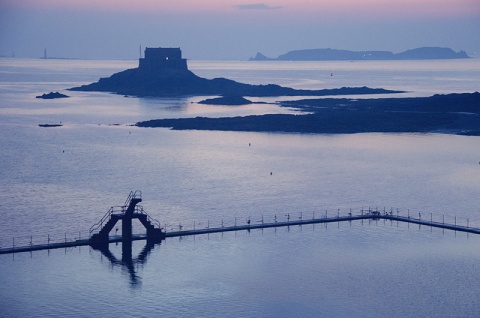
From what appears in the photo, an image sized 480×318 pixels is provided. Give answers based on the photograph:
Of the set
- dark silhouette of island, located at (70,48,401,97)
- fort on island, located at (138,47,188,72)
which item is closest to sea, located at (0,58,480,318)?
dark silhouette of island, located at (70,48,401,97)

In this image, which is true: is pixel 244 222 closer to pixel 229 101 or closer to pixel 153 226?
pixel 153 226

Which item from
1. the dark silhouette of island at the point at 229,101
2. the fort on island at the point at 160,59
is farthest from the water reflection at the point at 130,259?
the fort on island at the point at 160,59

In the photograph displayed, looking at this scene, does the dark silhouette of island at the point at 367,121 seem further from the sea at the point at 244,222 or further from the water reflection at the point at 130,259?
the water reflection at the point at 130,259

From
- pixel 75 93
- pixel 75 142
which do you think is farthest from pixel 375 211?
pixel 75 93

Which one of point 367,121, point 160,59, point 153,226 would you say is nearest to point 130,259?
point 153,226

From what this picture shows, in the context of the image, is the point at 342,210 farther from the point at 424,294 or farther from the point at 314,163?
the point at 314,163

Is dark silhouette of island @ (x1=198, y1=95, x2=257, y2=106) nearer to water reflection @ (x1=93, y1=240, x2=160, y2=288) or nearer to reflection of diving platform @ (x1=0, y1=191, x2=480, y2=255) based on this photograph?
reflection of diving platform @ (x1=0, y1=191, x2=480, y2=255)
